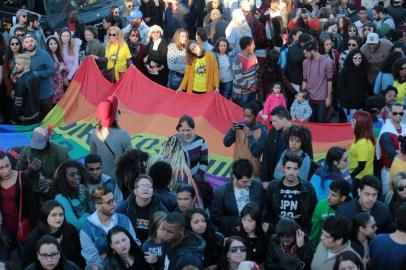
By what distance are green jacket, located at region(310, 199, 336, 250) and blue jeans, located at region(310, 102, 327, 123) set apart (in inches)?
197

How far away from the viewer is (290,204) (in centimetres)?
847

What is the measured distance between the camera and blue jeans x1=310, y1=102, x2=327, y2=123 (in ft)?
43.9

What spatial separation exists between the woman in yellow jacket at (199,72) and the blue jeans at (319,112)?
56.3 inches

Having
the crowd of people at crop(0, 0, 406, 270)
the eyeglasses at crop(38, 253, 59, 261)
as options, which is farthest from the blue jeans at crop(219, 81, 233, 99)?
the eyeglasses at crop(38, 253, 59, 261)

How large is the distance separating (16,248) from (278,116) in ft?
10.3

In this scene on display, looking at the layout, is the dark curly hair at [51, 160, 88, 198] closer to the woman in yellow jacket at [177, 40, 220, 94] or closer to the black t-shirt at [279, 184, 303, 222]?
the black t-shirt at [279, 184, 303, 222]

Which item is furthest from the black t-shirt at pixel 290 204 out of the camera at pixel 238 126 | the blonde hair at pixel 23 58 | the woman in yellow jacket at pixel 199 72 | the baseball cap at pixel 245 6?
the baseball cap at pixel 245 6

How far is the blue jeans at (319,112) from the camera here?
527 inches

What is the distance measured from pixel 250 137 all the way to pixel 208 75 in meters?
3.55

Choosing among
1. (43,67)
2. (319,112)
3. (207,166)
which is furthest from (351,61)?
(43,67)

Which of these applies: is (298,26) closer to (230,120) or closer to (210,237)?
(230,120)

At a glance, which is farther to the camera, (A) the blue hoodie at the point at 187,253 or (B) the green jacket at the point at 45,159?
(B) the green jacket at the point at 45,159

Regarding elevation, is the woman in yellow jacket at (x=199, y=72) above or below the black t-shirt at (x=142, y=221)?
above

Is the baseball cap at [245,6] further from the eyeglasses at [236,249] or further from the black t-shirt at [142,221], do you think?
the eyeglasses at [236,249]
